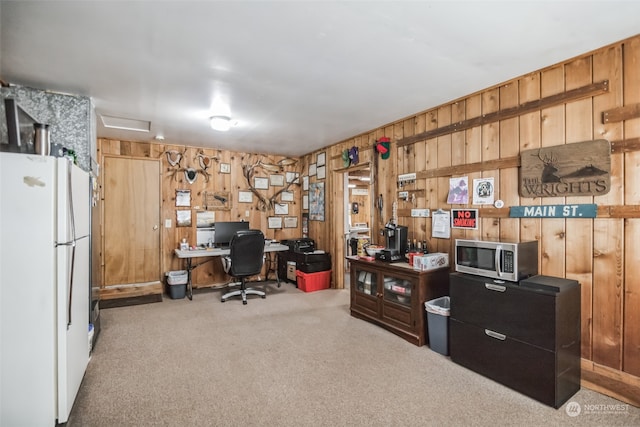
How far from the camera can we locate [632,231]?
2100mm

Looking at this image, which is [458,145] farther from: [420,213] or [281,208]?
[281,208]

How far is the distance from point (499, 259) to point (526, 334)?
21.4 inches

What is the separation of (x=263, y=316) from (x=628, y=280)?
339cm

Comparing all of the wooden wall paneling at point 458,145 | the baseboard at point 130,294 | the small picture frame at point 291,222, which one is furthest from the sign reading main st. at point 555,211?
the baseboard at point 130,294

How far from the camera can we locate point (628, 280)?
2.12 meters

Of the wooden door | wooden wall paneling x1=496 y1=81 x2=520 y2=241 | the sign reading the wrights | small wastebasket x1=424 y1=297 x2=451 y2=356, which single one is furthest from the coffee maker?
the wooden door

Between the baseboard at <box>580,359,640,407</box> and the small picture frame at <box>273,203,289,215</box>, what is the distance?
4.82 metres

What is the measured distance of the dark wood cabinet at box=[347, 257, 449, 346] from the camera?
9.95 feet

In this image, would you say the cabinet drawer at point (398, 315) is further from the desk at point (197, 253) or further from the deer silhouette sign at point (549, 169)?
the desk at point (197, 253)

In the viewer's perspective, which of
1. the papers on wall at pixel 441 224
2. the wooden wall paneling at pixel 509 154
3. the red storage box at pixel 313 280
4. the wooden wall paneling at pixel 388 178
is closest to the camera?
the wooden wall paneling at pixel 509 154

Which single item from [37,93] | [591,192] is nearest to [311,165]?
[37,93]

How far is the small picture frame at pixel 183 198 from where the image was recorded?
522cm

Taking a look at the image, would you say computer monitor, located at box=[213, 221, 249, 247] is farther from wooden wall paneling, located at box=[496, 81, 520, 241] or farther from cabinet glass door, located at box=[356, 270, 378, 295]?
wooden wall paneling, located at box=[496, 81, 520, 241]

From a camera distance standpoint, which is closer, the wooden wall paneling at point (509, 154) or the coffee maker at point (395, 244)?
the wooden wall paneling at point (509, 154)
